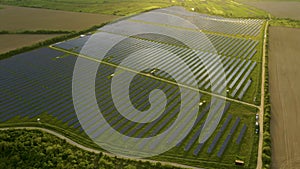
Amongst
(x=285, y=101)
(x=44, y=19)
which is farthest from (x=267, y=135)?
(x=44, y=19)

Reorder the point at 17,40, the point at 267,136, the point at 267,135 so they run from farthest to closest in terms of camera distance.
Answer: the point at 17,40
the point at 267,135
the point at 267,136

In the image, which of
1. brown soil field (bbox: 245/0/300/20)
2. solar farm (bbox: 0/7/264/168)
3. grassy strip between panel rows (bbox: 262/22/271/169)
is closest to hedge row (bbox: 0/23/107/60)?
solar farm (bbox: 0/7/264/168)

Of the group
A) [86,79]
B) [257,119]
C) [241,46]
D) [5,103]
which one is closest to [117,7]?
[241,46]

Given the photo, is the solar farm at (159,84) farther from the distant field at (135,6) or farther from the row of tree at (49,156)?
the distant field at (135,6)

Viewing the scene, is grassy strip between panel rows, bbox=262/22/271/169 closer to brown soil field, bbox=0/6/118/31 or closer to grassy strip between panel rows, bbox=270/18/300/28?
grassy strip between panel rows, bbox=270/18/300/28

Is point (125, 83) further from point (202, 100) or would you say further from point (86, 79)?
point (202, 100)

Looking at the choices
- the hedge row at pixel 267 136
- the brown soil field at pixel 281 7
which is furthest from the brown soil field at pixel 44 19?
the brown soil field at pixel 281 7

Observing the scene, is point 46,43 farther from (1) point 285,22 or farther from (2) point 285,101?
(1) point 285,22
